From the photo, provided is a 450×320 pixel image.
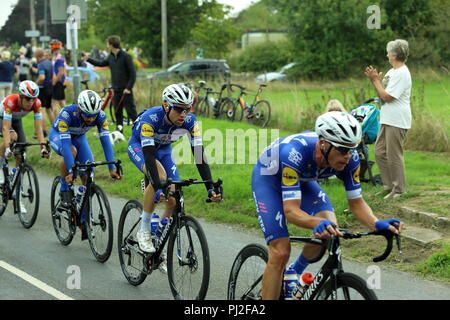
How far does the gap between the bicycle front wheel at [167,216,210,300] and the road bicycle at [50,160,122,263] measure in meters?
1.66

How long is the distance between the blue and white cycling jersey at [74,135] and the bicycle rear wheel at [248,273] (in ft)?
10.1

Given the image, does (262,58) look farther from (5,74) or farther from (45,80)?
(45,80)

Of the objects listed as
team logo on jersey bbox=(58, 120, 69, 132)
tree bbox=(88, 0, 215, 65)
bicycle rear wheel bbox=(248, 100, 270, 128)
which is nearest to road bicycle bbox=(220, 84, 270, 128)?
bicycle rear wheel bbox=(248, 100, 270, 128)

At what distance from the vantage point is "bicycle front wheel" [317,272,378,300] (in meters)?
4.57

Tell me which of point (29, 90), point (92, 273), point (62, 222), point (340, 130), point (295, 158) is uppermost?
point (29, 90)

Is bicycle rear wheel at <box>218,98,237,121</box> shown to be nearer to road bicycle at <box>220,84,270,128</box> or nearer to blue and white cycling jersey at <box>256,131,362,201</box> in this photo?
road bicycle at <box>220,84,270,128</box>

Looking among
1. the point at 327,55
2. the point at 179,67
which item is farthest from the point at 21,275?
the point at 327,55

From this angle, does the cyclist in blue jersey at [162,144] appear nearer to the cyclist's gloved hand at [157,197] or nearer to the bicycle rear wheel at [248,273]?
the cyclist's gloved hand at [157,197]

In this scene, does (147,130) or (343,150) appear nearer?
(343,150)

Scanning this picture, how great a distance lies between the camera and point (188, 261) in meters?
6.60

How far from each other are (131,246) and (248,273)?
2.12 meters

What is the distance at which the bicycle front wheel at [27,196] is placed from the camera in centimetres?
1022

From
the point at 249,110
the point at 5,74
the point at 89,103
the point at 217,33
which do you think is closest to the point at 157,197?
the point at 89,103
